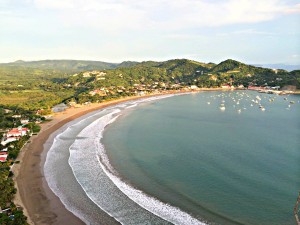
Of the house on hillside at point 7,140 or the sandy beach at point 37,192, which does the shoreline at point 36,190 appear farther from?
the house on hillside at point 7,140

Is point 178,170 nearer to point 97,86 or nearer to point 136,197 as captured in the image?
point 136,197

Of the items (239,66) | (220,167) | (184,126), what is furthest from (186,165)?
(239,66)

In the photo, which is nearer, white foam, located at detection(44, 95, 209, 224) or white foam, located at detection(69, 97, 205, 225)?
white foam, located at detection(69, 97, 205, 225)

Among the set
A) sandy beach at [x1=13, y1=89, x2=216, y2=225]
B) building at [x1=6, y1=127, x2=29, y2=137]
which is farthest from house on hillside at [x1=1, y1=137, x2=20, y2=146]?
sandy beach at [x1=13, y1=89, x2=216, y2=225]

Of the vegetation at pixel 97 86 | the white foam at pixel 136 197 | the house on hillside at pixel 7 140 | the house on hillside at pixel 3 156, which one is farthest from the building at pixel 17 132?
the white foam at pixel 136 197

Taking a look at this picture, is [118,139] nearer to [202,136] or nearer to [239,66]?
[202,136]

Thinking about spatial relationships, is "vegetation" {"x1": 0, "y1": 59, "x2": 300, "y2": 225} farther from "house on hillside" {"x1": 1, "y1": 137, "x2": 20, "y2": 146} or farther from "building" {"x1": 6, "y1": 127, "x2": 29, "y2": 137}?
"building" {"x1": 6, "y1": 127, "x2": 29, "y2": 137}
